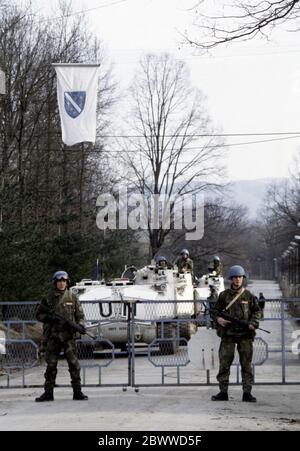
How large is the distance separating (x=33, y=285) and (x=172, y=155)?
123 feet

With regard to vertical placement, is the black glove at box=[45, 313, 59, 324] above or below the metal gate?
above

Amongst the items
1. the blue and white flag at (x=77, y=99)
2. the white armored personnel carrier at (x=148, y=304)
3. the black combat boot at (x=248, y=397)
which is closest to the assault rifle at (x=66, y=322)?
the white armored personnel carrier at (x=148, y=304)

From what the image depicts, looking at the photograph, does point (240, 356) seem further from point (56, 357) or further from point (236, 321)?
point (56, 357)

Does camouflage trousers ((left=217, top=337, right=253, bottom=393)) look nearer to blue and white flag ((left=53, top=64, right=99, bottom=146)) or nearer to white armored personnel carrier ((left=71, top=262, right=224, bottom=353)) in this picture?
white armored personnel carrier ((left=71, top=262, right=224, bottom=353))

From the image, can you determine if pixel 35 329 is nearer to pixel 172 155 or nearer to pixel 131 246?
pixel 131 246

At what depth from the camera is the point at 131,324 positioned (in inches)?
671

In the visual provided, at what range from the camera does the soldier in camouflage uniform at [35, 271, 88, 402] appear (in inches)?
592

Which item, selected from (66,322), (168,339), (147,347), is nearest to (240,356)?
(168,339)

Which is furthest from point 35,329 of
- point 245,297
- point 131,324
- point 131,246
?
point 131,246

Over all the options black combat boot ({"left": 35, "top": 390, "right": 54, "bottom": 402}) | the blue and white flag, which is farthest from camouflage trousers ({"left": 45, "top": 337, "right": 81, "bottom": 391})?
the blue and white flag

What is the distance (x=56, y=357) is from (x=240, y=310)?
2.90m

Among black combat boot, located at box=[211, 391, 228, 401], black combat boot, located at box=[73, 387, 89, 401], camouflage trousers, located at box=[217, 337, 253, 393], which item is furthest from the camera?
black combat boot, located at box=[73, 387, 89, 401]

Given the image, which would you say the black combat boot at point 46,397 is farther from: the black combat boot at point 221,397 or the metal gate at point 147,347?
the black combat boot at point 221,397

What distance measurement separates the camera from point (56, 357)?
15125 millimetres
